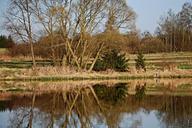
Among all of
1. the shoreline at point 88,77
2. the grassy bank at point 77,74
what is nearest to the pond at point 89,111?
the shoreline at point 88,77

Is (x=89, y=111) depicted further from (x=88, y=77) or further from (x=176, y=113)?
(x=88, y=77)

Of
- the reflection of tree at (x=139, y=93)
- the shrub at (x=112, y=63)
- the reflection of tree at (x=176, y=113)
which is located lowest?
the reflection of tree at (x=139, y=93)

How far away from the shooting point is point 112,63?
149 feet

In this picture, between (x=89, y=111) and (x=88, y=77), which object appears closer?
(x=89, y=111)

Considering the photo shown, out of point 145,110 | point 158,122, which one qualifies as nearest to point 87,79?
point 145,110

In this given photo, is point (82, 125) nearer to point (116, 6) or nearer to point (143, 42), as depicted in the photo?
point (116, 6)

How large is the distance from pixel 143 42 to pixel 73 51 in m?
34.7

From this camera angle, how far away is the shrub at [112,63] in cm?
4541

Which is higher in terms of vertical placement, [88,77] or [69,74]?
[69,74]

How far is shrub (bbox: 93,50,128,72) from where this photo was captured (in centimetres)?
4541

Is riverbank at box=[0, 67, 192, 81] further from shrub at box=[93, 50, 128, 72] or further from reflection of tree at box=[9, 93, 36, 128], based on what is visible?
reflection of tree at box=[9, 93, 36, 128]

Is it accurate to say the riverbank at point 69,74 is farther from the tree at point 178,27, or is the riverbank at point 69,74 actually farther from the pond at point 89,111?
the tree at point 178,27

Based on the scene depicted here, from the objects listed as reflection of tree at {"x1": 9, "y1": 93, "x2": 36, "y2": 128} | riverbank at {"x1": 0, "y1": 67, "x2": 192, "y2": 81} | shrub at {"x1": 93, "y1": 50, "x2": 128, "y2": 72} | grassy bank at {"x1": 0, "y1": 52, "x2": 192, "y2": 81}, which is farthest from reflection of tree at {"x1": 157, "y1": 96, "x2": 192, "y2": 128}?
shrub at {"x1": 93, "y1": 50, "x2": 128, "y2": 72}

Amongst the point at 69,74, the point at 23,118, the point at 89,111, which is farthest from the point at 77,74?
the point at 23,118
